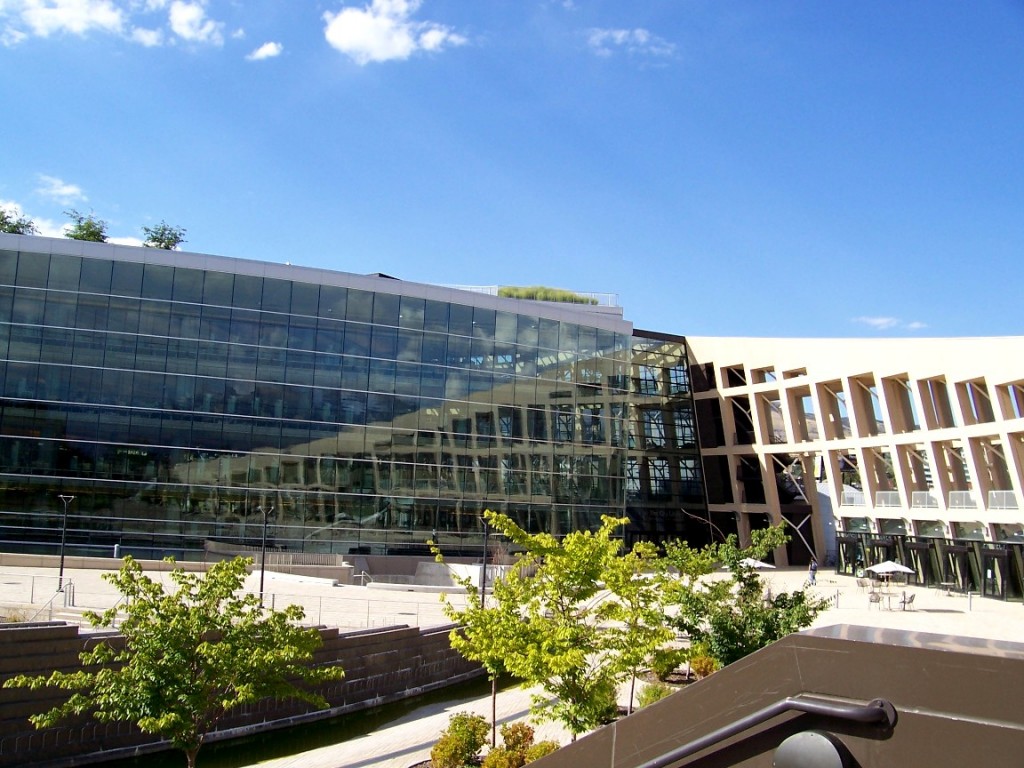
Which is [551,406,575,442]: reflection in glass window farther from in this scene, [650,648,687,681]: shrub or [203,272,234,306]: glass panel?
[650,648,687,681]: shrub

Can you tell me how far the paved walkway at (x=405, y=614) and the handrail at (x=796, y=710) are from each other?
11.3 metres

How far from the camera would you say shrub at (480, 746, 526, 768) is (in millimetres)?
13109

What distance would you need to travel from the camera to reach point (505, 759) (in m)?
13.2

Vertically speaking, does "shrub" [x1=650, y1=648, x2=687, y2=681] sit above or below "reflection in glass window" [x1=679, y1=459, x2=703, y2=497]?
below

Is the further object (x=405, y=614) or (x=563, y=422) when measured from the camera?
(x=563, y=422)

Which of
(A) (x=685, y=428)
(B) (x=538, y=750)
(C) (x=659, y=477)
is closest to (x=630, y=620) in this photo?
(B) (x=538, y=750)

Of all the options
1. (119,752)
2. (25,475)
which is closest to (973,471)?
(119,752)

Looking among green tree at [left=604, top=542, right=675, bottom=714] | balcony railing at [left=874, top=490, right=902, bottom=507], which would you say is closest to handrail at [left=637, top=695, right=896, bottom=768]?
green tree at [left=604, top=542, right=675, bottom=714]

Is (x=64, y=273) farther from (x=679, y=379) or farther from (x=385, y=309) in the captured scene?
(x=679, y=379)

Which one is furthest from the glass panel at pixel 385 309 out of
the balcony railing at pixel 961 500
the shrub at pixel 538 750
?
the shrub at pixel 538 750

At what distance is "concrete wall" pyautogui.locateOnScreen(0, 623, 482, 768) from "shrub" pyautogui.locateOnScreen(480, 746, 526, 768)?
26.0ft

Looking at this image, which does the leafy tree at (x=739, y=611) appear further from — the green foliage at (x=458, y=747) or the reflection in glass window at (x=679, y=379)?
the reflection in glass window at (x=679, y=379)

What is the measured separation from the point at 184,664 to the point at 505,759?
5.30 metres

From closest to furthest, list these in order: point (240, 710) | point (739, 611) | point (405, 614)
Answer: point (240, 710) < point (739, 611) < point (405, 614)
